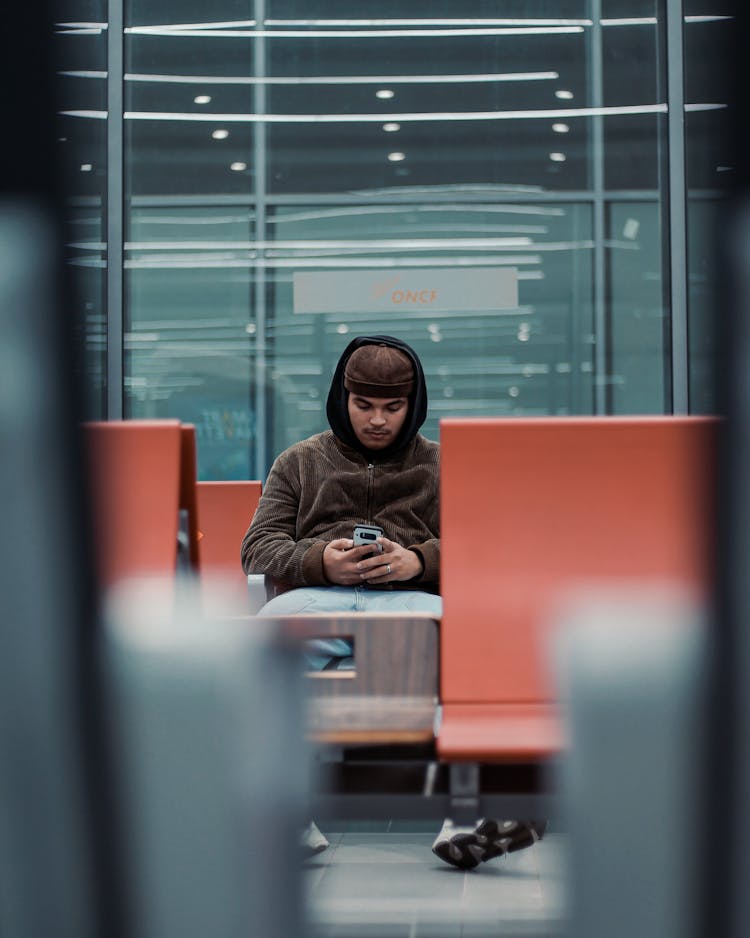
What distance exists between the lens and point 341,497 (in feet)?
7.50

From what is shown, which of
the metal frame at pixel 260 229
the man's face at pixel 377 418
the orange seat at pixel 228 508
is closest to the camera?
the man's face at pixel 377 418

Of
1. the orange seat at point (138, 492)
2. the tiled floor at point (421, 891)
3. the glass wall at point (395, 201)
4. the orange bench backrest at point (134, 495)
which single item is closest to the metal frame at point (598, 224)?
the glass wall at point (395, 201)

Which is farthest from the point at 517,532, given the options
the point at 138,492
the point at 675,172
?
the point at 675,172

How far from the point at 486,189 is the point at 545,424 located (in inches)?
184

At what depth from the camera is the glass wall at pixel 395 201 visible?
590 centimetres

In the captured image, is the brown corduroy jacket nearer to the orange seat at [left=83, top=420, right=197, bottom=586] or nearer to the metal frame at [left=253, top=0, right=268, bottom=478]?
the orange seat at [left=83, top=420, right=197, bottom=586]

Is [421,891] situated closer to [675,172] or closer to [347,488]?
[347,488]

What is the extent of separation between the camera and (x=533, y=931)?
2.14 m

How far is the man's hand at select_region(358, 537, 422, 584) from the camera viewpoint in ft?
6.77

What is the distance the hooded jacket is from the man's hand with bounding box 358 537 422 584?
144 millimetres

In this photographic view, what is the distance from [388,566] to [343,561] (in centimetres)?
8

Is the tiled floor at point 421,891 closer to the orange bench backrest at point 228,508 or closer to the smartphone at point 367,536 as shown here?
the smartphone at point 367,536

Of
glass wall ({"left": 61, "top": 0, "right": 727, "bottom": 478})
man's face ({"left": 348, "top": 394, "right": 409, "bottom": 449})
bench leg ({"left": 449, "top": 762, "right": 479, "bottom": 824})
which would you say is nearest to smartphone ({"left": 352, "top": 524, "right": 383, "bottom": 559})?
man's face ({"left": 348, "top": 394, "right": 409, "bottom": 449})

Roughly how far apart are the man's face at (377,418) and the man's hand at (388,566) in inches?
11.1
